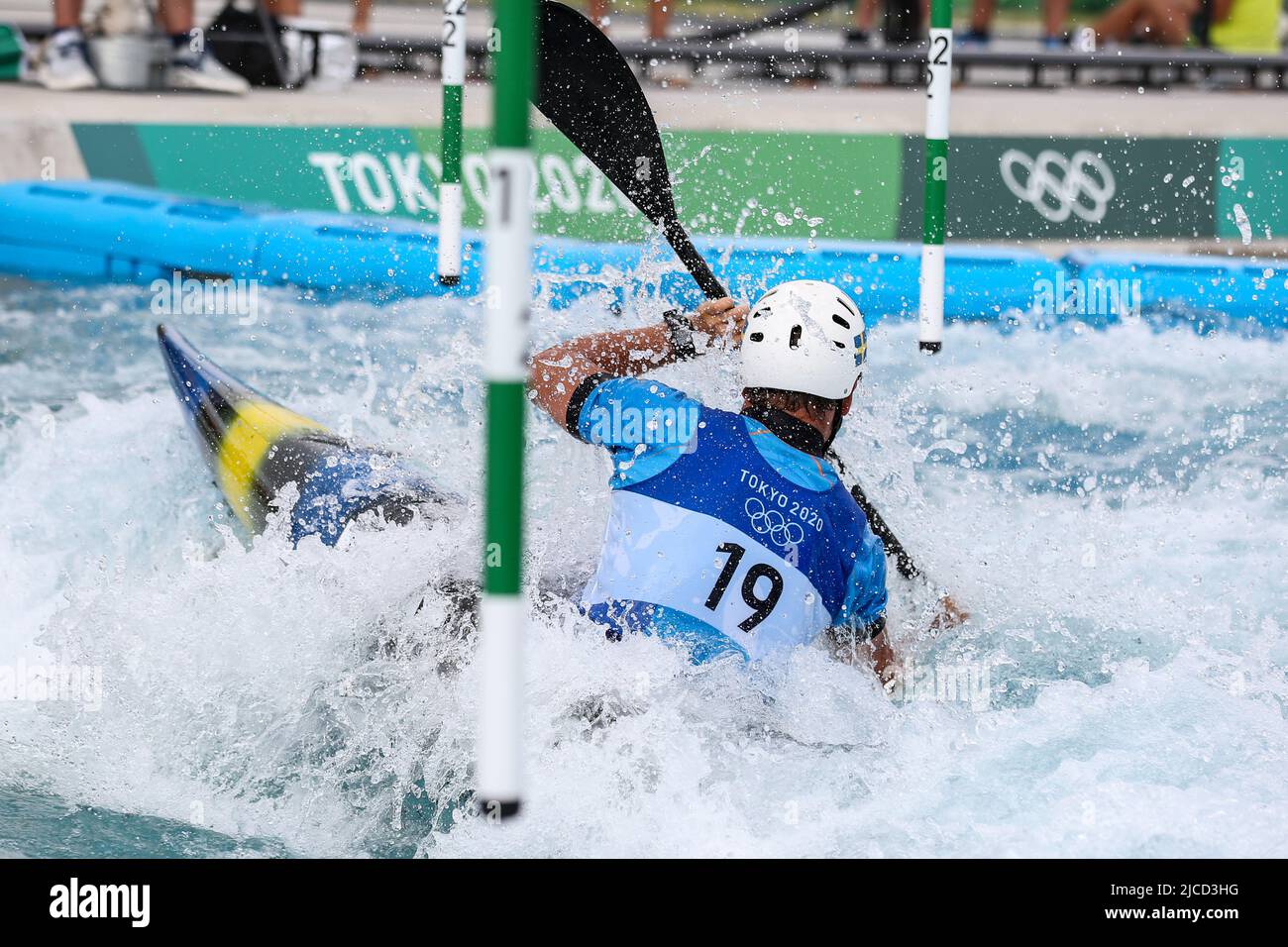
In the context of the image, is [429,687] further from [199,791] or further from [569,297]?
[569,297]

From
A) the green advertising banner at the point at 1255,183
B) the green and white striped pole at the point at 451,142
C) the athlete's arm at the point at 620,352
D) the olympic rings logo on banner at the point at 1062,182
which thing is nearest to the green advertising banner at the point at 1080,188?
the olympic rings logo on banner at the point at 1062,182

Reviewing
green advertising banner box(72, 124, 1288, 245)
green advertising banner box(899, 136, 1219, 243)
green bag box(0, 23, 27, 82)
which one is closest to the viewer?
green advertising banner box(72, 124, 1288, 245)

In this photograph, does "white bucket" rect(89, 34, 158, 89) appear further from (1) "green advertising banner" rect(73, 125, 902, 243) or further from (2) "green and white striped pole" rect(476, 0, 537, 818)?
(2) "green and white striped pole" rect(476, 0, 537, 818)

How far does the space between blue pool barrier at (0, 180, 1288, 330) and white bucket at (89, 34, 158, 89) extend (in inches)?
61.0

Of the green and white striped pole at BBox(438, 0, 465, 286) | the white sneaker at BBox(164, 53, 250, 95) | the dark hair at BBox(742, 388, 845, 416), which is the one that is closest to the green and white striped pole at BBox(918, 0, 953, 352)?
the dark hair at BBox(742, 388, 845, 416)

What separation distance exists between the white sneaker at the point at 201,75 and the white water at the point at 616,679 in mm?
3500

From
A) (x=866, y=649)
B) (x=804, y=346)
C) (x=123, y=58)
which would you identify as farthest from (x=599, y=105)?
(x=123, y=58)

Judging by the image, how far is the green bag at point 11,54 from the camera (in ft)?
28.9

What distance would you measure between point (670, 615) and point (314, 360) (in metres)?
3.69

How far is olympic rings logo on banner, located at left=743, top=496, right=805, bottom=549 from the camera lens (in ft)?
10.4

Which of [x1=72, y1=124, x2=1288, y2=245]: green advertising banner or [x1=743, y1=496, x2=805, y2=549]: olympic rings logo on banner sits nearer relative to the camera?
[x1=743, y1=496, x2=805, y2=549]: olympic rings logo on banner

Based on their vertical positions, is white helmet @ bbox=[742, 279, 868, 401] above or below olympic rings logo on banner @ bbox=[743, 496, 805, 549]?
above

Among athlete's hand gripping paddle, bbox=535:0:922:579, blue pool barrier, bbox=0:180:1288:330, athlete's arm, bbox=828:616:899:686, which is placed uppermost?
athlete's hand gripping paddle, bbox=535:0:922:579

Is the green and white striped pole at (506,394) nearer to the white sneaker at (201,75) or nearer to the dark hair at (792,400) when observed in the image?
the dark hair at (792,400)
